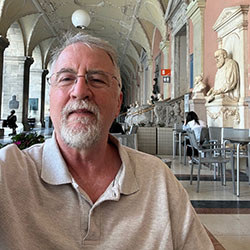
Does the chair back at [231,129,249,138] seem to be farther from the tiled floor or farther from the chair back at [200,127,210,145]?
Result: the chair back at [200,127,210,145]

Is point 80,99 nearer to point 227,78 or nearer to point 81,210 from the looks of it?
point 81,210

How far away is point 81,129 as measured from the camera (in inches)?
35.1

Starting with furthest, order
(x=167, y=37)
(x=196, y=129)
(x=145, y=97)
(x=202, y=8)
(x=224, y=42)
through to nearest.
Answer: (x=145, y=97), (x=167, y=37), (x=202, y=8), (x=224, y=42), (x=196, y=129)

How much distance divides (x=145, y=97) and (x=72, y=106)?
2025 cm

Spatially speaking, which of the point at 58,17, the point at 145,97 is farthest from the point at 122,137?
the point at 145,97

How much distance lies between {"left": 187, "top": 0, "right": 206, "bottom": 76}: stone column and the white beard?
825 cm

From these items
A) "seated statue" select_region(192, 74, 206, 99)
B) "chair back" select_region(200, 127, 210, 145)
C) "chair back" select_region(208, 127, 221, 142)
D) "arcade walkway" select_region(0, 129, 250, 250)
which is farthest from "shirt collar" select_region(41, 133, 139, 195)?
"seated statue" select_region(192, 74, 206, 99)

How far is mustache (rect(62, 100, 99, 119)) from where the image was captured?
2.89 feet

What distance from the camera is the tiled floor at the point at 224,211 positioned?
2.00 m

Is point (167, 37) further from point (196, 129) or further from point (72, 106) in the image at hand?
point (72, 106)

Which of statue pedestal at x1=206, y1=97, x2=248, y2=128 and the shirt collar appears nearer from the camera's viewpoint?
the shirt collar

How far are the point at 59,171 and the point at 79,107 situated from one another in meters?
0.21

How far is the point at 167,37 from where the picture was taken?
13156 millimetres

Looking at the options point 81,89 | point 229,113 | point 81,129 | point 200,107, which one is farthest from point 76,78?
point 200,107
